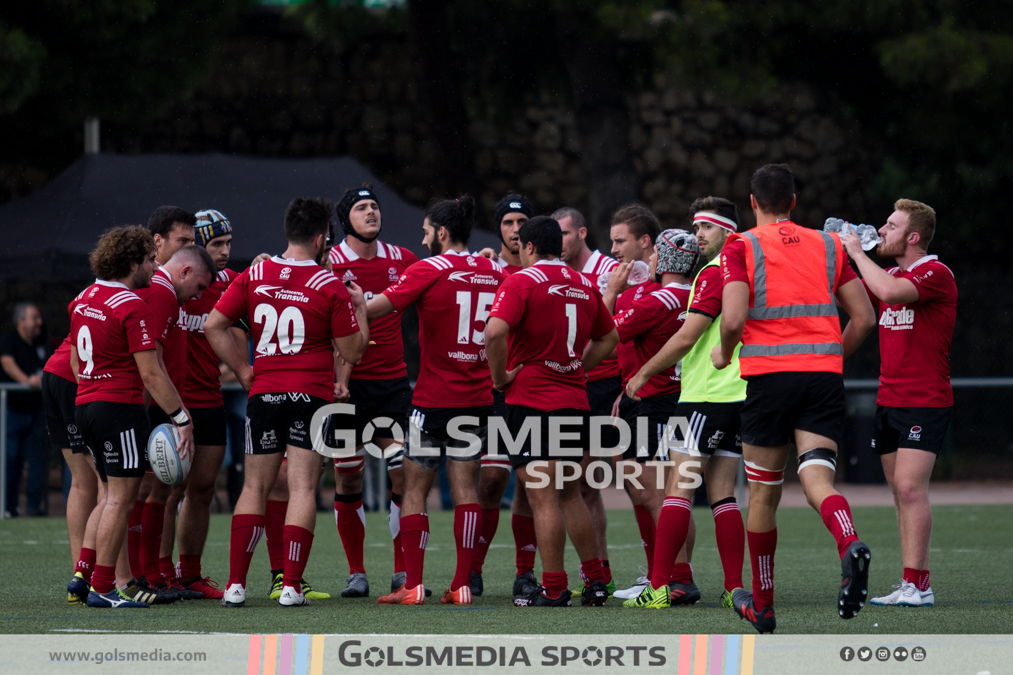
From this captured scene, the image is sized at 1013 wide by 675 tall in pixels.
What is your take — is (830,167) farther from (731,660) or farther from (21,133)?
(731,660)

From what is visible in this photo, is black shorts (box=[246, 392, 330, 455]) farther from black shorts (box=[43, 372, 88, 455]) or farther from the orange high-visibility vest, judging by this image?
the orange high-visibility vest

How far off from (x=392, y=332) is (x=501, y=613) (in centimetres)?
197

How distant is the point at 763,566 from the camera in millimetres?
5406

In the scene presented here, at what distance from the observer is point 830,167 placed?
19766 mm

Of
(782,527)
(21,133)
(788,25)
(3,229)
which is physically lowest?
(782,527)

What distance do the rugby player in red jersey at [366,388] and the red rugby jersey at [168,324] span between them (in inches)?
33.9

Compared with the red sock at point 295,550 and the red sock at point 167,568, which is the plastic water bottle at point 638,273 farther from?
the red sock at point 167,568

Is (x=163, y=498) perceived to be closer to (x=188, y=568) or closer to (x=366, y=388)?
(x=188, y=568)

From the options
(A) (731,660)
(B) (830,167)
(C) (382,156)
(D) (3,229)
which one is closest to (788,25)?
(B) (830,167)

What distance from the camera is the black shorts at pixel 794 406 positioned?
543cm

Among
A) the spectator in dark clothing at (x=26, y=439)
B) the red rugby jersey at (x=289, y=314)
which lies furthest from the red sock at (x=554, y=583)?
the spectator in dark clothing at (x=26, y=439)

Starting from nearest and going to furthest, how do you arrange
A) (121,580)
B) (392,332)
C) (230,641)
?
1. (230,641)
2. (121,580)
3. (392,332)

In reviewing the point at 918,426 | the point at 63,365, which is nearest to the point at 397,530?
the point at 63,365

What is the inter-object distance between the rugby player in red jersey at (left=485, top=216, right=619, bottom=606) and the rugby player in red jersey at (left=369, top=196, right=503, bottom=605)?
27 cm
